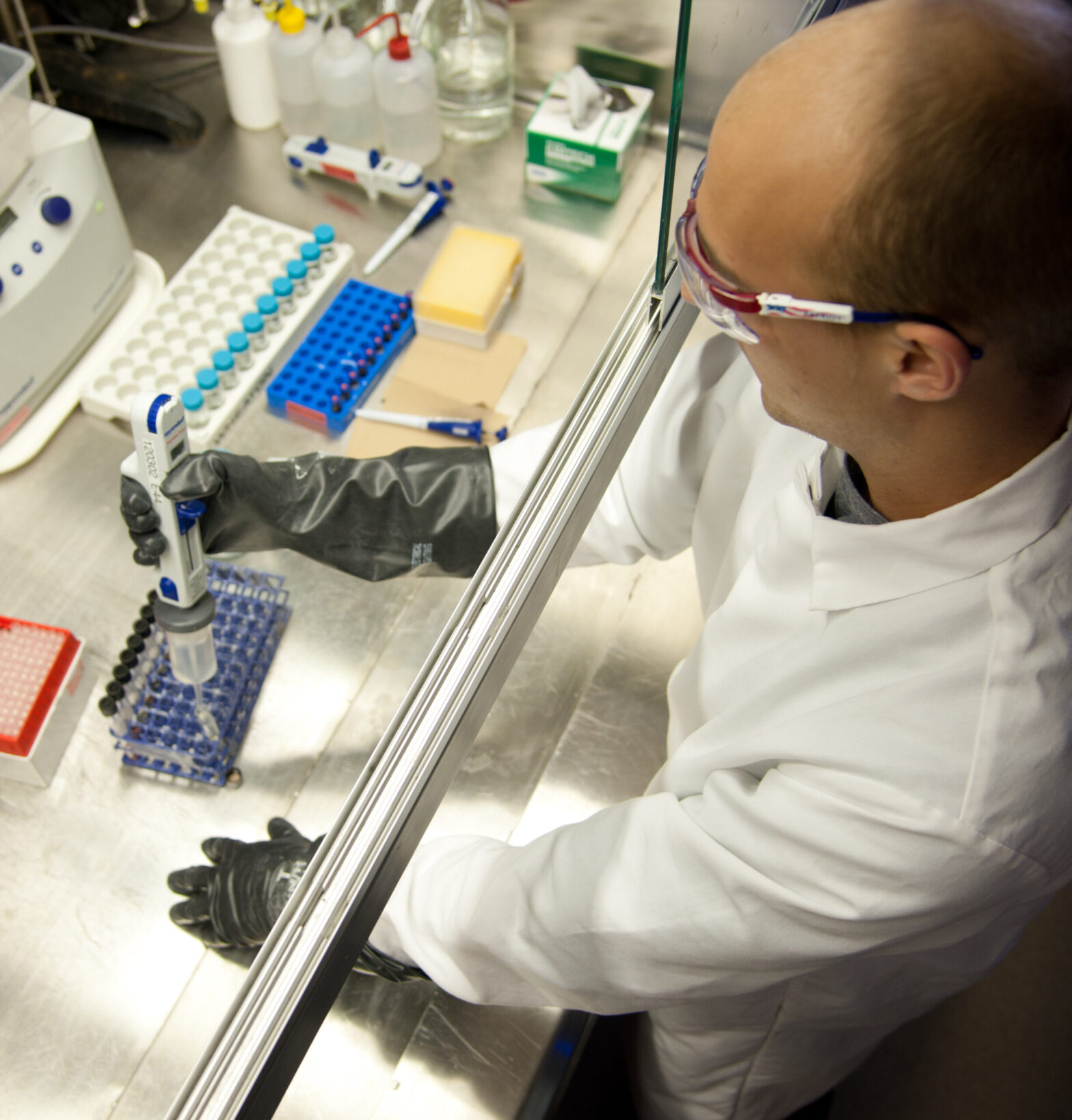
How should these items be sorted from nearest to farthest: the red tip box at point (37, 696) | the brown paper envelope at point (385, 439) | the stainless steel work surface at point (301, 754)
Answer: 1. the stainless steel work surface at point (301, 754)
2. the red tip box at point (37, 696)
3. the brown paper envelope at point (385, 439)

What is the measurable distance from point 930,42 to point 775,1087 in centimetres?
111

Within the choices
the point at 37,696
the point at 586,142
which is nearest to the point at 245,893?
the point at 37,696

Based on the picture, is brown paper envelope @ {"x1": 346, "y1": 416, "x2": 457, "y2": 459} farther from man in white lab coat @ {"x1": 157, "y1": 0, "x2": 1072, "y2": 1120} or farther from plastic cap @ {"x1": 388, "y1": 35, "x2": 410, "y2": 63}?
plastic cap @ {"x1": 388, "y1": 35, "x2": 410, "y2": 63}

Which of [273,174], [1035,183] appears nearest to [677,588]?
[1035,183]

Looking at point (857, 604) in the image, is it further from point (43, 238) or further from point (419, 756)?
point (43, 238)

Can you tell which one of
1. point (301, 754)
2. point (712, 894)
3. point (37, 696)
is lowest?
point (301, 754)

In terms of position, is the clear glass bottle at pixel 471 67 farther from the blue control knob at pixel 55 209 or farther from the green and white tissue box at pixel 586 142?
the blue control knob at pixel 55 209

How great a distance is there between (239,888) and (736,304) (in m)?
0.81

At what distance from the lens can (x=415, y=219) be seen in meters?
1.77

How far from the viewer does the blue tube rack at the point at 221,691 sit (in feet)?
4.27

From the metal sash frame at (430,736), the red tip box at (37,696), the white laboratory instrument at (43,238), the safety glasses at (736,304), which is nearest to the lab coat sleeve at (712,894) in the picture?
the metal sash frame at (430,736)

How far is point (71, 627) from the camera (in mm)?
1398

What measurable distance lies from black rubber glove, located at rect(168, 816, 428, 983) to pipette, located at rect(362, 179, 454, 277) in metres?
0.95

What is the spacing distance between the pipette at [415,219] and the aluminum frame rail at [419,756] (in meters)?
0.87
